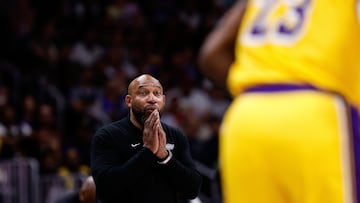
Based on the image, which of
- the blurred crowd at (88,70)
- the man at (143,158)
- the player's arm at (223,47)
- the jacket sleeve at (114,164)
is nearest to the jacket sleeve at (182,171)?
the man at (143,158)

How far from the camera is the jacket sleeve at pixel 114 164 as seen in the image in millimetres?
5418

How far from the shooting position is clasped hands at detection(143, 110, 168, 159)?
544cm

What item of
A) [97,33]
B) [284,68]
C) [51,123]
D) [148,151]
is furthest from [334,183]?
[97,33]

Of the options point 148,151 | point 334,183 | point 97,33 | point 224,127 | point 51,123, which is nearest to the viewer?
point 334,183

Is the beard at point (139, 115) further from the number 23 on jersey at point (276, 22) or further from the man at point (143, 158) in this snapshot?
the number 23 on jersey at point (276, 22)

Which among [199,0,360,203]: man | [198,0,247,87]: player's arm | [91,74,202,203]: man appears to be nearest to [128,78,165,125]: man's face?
[91,74,202,203]: man

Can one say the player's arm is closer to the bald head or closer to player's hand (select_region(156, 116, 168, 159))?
player's hand (select_region(156, 116, 168, 159))

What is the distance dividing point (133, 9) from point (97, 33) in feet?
4.86

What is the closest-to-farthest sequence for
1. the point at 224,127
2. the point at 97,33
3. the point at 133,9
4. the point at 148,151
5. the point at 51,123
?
the point at 224,127 < the point at 148,151 < the point at 51,123 < the point at 97,33 < the point at 133,9

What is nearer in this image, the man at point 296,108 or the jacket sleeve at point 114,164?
the man at point 296,108

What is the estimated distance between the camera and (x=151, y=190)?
557cm

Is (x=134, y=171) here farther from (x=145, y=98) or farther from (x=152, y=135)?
(x=145, y=98)

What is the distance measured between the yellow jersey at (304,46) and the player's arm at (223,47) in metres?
0.11

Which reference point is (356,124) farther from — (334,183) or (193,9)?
(193,9)
